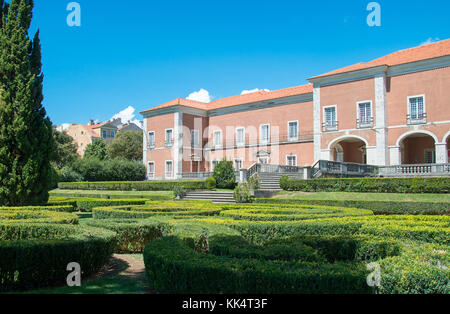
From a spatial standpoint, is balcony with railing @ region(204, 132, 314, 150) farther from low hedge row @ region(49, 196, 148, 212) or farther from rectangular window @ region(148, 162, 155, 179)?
low hedge row @ region(49, 196, 148, 212)

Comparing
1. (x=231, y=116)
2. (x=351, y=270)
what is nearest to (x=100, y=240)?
(x=351, y=270)

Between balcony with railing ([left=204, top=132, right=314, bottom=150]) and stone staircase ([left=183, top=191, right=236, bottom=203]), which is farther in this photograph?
balcony with railing ([left=204, top=132, right=314, bottom=150])

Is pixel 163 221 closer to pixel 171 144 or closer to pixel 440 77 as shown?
pixel 440 77

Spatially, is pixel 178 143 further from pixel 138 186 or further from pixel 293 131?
pixel 293 131

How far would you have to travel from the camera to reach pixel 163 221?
29.4 ft

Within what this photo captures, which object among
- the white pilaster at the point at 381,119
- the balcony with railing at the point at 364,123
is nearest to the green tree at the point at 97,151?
the balcony with railing at the point at 364,123

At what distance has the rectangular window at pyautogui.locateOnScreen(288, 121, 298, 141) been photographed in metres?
34.9

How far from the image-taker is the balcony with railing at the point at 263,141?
34156mm

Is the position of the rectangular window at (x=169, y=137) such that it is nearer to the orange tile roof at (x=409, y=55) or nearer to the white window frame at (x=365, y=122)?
the orange tile roof at (x=409, y=55)

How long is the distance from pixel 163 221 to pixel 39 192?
7.39m

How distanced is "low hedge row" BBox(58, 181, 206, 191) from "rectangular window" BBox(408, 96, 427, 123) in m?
15.9

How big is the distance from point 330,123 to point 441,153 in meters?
→ 8.40

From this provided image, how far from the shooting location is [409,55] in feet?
93.0

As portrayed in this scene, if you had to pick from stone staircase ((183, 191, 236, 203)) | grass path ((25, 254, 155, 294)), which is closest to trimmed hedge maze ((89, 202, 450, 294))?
grass path ((25, 254, 155, 294))
